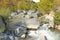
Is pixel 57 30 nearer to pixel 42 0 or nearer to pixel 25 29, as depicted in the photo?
pixel 25 29

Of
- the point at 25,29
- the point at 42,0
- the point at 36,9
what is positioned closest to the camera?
the point at 25,29

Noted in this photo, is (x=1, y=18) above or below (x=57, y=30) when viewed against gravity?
above

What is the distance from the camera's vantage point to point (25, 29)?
6293 millimetres

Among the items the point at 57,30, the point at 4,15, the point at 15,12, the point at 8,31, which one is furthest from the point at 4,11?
the point at 15,12

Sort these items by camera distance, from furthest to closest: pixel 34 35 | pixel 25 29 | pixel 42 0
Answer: pixel 42 0 < pixel 25 29 < pixel 34 35

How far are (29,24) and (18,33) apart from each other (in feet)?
4.00

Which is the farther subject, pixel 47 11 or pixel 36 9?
pixel 36 9

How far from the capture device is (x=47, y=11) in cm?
870

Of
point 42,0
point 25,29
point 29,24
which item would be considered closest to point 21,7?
point 42,0

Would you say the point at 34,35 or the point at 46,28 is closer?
the point at 34,35

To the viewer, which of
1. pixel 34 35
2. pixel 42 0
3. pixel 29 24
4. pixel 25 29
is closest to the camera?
pixel 34 35

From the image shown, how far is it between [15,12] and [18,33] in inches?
161

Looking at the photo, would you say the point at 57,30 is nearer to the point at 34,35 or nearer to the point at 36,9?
the point at 34,35

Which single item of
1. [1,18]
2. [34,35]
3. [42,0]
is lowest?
[34,35]
